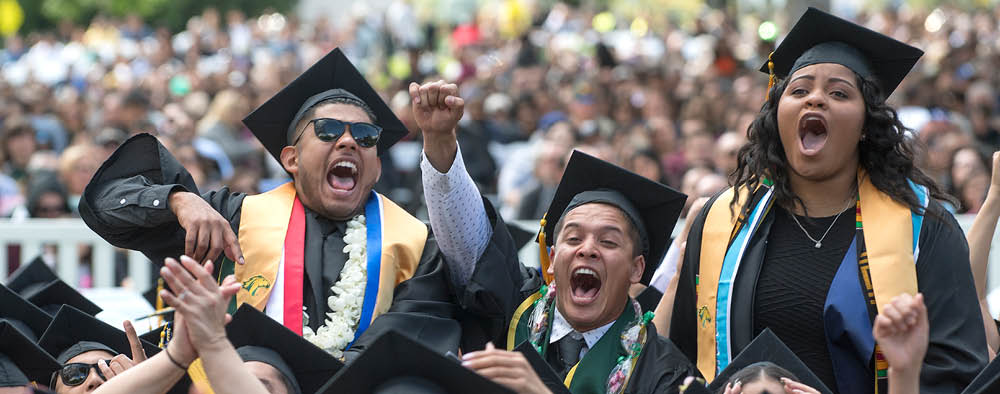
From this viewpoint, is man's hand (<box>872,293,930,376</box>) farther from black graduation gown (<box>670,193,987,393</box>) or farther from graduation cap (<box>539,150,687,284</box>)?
graduation cap (<box>539,150,687,284</box>)

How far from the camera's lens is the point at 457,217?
527cm

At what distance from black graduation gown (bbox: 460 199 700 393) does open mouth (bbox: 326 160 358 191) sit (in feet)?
1.84

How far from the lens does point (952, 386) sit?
4543 millimetres

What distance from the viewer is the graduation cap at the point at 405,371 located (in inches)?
154

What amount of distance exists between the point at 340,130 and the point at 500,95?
8.92 metres

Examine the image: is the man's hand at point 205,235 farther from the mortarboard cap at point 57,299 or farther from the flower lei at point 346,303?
the mortarboard cap at point 57,299

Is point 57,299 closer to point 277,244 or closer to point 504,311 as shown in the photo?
point 277,244

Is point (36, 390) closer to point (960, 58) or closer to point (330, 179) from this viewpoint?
point (330, 179)

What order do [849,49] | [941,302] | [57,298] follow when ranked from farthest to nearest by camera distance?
[57,298]
[849,49]
[941,302]

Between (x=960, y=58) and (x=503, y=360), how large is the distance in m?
12.4

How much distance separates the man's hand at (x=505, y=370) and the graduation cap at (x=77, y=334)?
7.39 ft

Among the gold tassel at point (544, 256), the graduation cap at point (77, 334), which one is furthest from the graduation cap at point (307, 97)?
the graduation cap at point (77, 334)

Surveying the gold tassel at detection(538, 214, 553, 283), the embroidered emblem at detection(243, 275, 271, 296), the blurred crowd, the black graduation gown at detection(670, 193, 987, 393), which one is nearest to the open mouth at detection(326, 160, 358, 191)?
the embroidered emblem at detection(243, 275, 271, 296)

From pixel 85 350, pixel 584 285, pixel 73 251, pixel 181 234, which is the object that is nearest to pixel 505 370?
pixel 584 285
